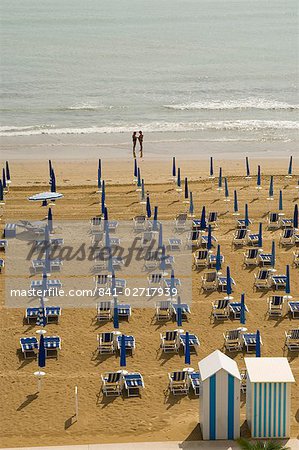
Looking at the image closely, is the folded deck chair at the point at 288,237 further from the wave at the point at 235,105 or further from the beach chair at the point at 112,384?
the wave at the point at 235,105

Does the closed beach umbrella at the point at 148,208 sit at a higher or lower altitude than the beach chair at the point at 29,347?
higher

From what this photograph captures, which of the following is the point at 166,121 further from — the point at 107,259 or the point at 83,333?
the point at 83,333

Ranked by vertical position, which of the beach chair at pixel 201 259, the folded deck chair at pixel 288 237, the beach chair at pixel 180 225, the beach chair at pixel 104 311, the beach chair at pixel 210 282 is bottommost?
the beach chair at pixel 104 311

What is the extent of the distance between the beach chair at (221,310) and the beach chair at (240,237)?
536cm

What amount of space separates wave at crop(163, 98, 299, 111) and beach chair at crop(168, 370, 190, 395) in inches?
1648

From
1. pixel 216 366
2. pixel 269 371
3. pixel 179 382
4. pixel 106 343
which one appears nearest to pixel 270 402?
pixel 269 371

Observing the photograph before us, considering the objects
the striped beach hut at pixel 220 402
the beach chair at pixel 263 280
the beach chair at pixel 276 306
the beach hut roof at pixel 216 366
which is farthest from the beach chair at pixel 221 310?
the striped beach hut at pixel 220 402

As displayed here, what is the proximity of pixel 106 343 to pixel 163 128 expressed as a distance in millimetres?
33280

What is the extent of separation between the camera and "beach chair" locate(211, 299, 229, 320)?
1011 inches

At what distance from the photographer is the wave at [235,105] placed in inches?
2480

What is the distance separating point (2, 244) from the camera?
3069 cm

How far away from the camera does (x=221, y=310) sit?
25.8 meters

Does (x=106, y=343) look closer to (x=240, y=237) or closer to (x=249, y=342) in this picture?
(x=249, y=342)

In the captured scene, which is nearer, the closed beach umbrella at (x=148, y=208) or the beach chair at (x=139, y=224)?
the beach chair at (x=139, y=224)
